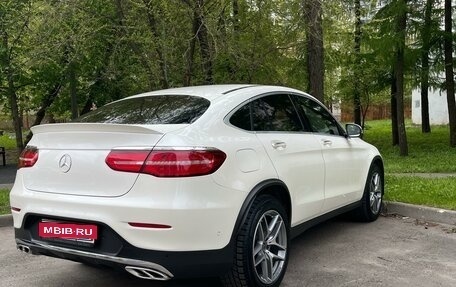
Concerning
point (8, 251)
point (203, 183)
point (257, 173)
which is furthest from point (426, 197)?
point (8, 251)

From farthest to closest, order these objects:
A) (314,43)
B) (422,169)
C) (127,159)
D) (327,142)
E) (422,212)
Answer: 1. (422,169)
2. (314,43)
3. (422,212)
4. (327,142)
5. (127,159)

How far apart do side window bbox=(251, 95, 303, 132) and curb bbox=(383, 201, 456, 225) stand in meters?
2.56

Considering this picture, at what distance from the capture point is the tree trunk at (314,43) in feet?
26.2

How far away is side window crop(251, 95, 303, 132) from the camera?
422 centimetres

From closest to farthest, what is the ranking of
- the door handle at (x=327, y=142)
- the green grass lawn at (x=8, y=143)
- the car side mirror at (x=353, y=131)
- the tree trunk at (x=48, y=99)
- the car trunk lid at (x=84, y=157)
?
1. the car trunk lid at (x=84, y=157)
2. the door handle at (x=327, y=142)
3. the car side mirror at (x=353, y=131)
4. the tree trunk at (x=48, y=99)
5. the green grass lawn at (x=8, y=143)

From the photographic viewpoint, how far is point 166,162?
3.29 metres

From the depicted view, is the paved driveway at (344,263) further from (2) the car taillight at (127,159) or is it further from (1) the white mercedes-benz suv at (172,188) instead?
(2) the car taillight at (127,159)

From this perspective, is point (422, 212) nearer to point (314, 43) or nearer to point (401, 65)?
point (314, 43)

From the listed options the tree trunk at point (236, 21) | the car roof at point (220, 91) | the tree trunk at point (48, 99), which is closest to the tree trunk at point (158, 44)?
the tree trunk at point (236, 21)

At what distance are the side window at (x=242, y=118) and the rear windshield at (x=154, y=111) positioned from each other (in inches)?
9.2

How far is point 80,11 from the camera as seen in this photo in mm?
8266

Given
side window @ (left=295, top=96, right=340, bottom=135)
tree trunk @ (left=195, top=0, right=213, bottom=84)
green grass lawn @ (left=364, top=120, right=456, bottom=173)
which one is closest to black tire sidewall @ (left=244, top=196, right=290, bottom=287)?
side window @ (left=295, top=96, right=340, bottom=135)

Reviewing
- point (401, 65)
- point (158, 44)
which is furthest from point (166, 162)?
point (401, 65)

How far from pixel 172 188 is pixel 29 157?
1.36 m
